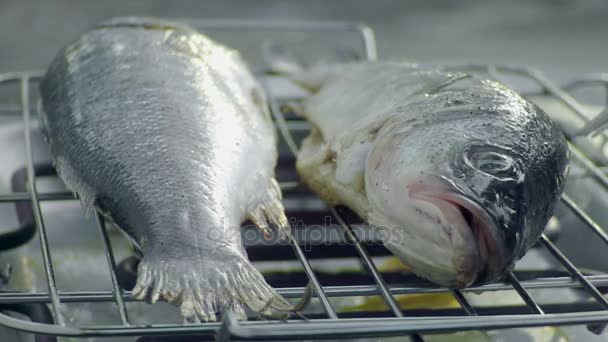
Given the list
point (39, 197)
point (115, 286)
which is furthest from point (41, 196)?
point (115, 286)

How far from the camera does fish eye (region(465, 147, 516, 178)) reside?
43.6 inches

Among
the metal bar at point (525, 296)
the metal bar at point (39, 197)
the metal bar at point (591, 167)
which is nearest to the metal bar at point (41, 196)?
the metal bar at point (39, 197)

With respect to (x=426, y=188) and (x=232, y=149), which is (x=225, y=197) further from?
(x=426, y=188)

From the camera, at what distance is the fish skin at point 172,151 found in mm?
1027

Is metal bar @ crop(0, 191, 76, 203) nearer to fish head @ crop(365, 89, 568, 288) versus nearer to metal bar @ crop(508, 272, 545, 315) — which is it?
fish head @ crop(365, 89, 568, 288)

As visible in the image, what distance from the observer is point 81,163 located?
1294 mm

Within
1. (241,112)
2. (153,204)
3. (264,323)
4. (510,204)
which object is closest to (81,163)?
(153,204)

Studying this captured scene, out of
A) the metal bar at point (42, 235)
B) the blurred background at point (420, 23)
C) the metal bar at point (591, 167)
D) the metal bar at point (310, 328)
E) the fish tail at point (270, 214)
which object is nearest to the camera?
the metal bar at point (310, 328)

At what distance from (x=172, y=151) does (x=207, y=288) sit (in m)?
0.34

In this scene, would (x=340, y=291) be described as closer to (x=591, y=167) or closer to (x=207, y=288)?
(x=207, y=288)

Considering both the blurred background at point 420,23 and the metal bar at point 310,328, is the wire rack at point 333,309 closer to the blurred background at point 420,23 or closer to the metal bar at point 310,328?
the metal bar at point 310,328

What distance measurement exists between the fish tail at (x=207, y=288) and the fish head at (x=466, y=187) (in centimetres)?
26

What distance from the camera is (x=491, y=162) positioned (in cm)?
112

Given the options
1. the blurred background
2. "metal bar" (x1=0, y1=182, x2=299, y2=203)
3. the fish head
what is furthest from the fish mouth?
the blurred background
